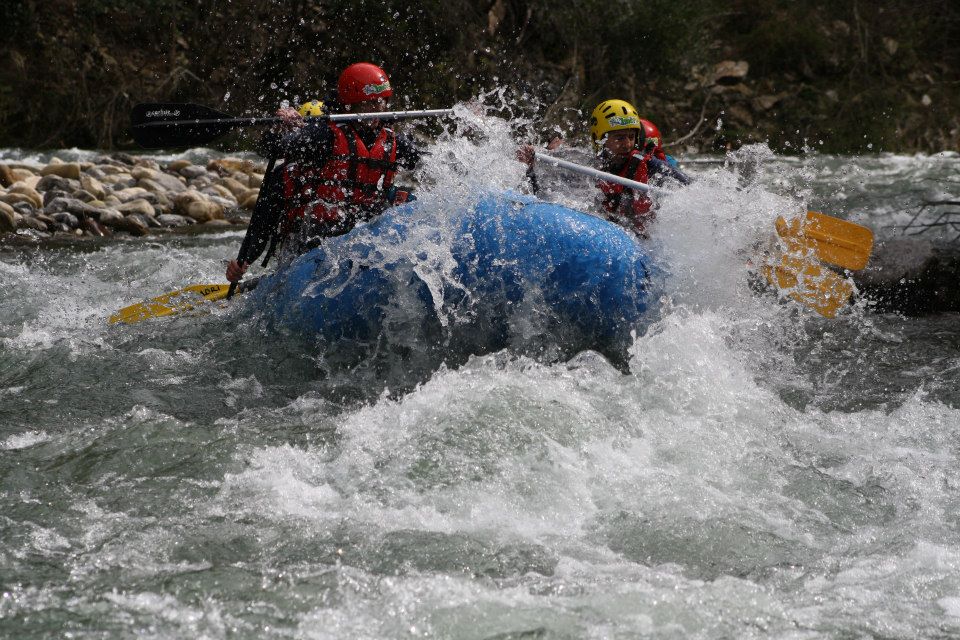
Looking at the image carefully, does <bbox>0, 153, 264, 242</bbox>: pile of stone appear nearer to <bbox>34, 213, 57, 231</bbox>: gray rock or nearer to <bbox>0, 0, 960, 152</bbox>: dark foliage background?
<bbox>34, 213, 57, 231</bbox>: gray rock

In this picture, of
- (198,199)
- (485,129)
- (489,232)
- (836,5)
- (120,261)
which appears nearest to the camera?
(489,232)

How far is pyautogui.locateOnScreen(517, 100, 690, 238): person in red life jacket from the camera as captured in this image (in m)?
5.66

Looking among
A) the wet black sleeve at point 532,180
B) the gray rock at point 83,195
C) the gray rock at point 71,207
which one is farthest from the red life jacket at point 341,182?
the gray rock at point 83,195

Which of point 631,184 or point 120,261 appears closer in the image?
point 631,184

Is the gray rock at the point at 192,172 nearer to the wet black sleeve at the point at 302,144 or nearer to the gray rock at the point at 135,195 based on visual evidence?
the gray rock at the point at 135,195

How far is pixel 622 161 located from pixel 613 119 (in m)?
0.24

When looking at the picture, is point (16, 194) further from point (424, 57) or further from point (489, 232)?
point (424, 57)

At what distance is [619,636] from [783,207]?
319 cm

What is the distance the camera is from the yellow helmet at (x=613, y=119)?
18.7 feet

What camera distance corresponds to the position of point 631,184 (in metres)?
5.28

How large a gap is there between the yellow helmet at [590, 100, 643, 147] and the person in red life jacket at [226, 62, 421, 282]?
1.27 metres

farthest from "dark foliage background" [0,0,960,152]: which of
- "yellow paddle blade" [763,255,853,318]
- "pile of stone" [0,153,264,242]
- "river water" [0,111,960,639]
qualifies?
"river water" [0,111,960,639]

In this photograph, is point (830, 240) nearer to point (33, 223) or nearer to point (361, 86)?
point (361, 86)

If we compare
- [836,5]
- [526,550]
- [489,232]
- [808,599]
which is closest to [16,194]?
[489,232]
